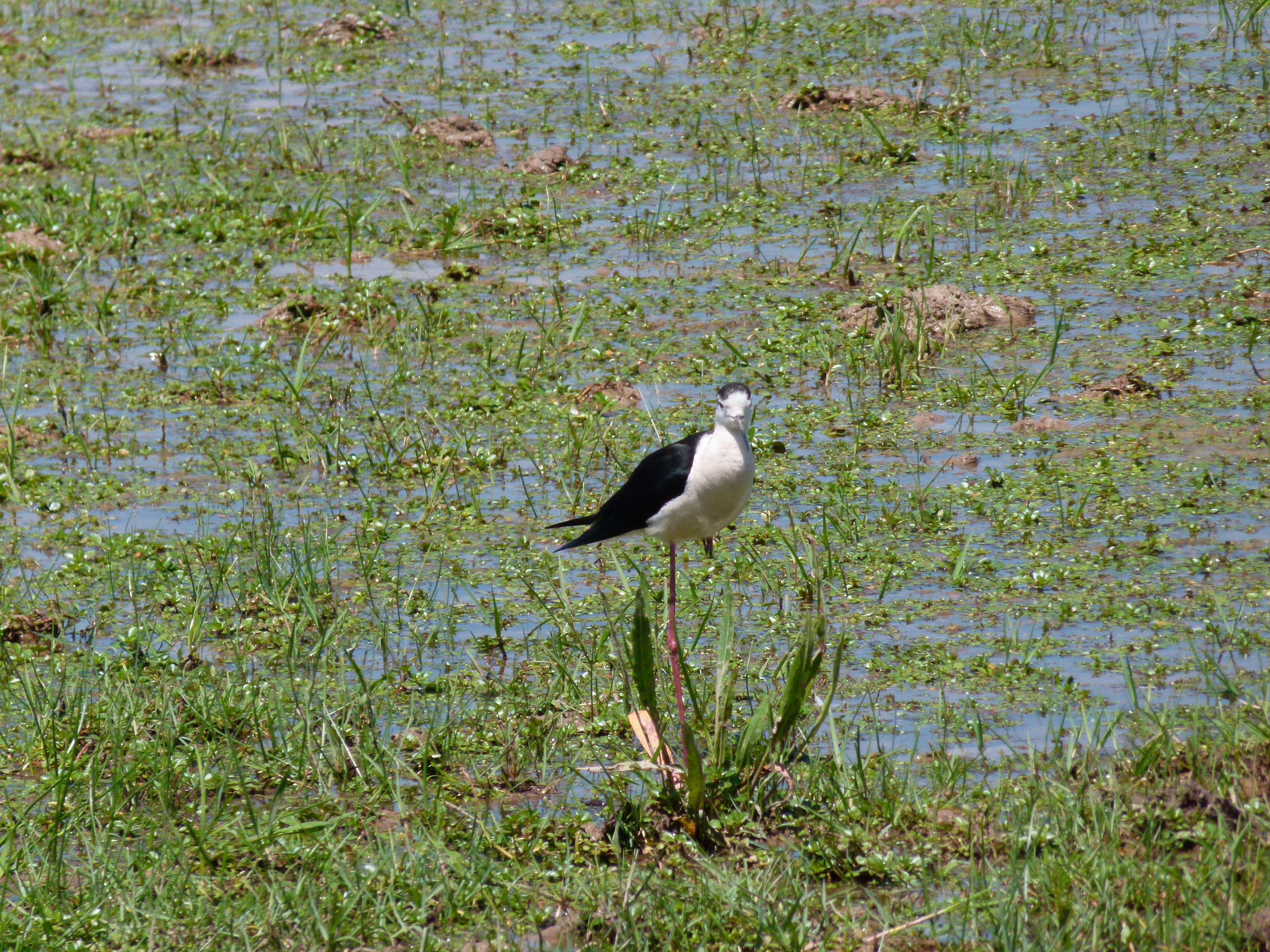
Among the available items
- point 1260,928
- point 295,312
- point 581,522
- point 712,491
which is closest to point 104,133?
point 295,312

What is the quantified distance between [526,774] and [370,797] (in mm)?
482

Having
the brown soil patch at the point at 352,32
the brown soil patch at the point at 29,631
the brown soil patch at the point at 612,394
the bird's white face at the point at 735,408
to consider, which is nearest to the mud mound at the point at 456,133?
the brown soil patch at the point at 352,32

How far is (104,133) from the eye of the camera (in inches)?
484

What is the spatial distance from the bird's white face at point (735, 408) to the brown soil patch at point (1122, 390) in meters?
2.91

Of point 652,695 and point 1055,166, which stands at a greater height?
point 1055,166

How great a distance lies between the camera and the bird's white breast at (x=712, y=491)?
4.92 m

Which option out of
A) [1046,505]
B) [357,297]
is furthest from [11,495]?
[1046,505]

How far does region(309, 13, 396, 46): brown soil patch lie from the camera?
14.0 metres

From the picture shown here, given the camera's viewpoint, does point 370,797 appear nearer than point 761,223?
Yes

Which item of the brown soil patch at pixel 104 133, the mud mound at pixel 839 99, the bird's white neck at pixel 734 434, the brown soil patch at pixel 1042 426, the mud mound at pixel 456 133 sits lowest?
the brown soil patch at pixel 1042 426

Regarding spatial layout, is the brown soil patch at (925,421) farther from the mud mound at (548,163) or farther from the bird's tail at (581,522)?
the mud mound at (548,163)

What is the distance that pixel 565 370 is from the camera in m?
8.18

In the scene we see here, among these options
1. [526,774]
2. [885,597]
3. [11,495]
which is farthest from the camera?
[11,495]

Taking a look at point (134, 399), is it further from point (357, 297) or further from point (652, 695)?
point (652, 695)
